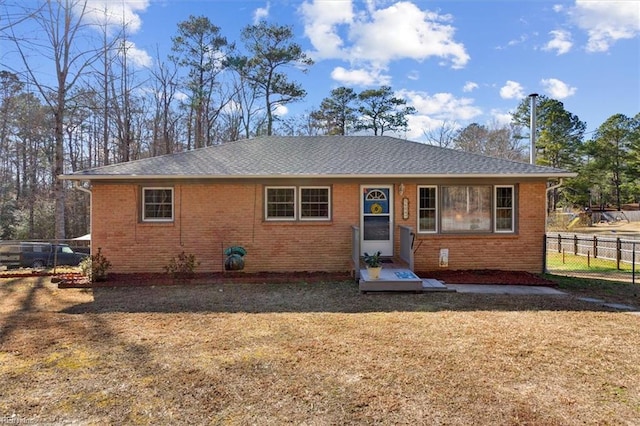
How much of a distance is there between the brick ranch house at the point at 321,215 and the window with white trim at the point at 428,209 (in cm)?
3

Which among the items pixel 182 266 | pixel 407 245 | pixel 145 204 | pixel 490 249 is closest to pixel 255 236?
pixel 182 266

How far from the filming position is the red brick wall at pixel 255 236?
31.2 ft

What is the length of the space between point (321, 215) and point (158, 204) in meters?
4.32

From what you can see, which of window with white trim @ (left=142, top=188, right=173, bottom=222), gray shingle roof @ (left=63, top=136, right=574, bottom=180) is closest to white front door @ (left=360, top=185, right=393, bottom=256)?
gray shingle roof @ (left=63, top=136, right=574, bottom=180)

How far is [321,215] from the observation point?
9.82 m

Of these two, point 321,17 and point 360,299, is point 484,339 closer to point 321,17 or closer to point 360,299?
point 360,299

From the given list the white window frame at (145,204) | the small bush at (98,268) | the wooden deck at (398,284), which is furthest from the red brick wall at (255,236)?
the wooden deck at (398,284)

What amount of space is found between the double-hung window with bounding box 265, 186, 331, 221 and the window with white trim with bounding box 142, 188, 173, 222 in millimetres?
2595

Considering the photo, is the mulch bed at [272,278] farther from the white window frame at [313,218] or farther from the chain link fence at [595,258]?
the chain link fence at [595,258]

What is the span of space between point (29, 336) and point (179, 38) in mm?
23923

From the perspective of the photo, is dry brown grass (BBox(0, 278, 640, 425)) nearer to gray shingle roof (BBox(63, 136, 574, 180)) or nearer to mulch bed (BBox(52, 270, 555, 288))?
mulch bed (BBox(52, 270, 555, 288))

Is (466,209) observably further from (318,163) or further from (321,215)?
(318,163)

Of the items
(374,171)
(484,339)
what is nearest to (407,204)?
(374,171)

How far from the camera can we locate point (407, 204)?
31.9ft
